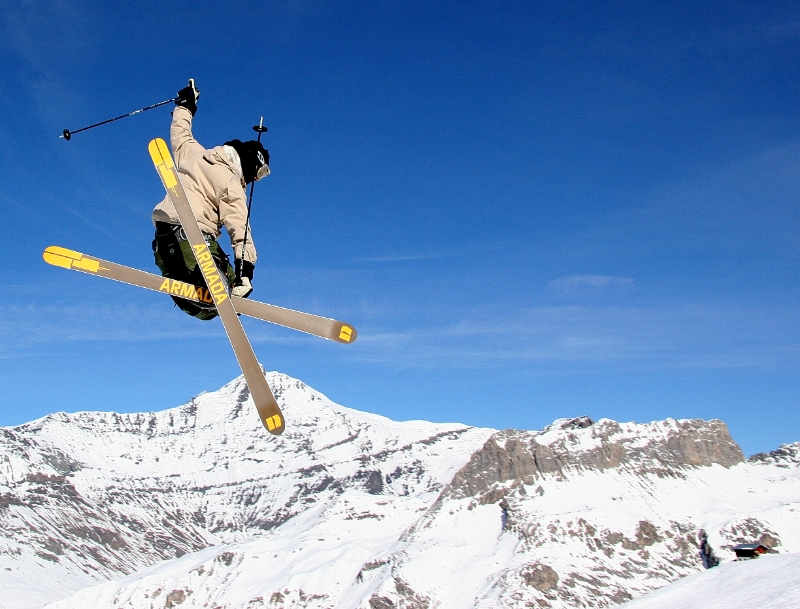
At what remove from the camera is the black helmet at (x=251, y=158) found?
10.9 m

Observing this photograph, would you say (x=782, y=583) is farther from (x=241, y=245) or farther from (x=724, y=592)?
(x=241, y=245)

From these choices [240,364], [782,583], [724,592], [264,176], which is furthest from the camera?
[724,592]

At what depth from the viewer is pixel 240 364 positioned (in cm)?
966

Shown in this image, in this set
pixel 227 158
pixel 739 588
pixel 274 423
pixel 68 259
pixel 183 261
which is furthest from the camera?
pixel 739 588

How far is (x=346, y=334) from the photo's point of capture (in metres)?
9.81

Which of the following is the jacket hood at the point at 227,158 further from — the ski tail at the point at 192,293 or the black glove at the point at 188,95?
the ski tail at the point at 192,293

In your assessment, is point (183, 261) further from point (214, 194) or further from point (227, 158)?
point (227, 158)

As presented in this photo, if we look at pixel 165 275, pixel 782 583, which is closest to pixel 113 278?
pixel 165 275

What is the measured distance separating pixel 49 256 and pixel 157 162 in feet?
5.91

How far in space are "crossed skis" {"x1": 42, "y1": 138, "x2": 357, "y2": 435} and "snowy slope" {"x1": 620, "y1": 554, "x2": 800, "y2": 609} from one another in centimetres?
1385

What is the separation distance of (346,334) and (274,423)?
1439 mm

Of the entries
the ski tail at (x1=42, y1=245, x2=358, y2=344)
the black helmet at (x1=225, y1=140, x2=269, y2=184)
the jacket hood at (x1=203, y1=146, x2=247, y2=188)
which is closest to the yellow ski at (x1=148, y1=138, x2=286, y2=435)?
the ski tail at (x1=42, y1=245, x2=358, y2=344)

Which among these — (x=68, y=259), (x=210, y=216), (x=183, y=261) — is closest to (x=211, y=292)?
(x=183, y=261)

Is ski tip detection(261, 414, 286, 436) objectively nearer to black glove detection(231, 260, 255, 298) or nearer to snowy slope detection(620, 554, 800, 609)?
black glove detection(231, 260, 255, 298)
